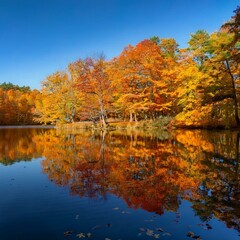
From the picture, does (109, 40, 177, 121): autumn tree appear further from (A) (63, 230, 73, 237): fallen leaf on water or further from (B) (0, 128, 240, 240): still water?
(A) (63, 230, 73, 237): fallen leaf on water

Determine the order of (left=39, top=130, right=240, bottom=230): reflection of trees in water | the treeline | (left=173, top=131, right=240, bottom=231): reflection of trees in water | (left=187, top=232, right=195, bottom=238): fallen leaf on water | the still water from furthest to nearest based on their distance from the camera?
the treeline < (left=39, top=130, right=240, bottom=230): reflection of trees in water < (left=173, top=131, right=240, bottom=231): reflection of trees in water < the still water < (left=187, top=232, right=195, bottom=238): fallen leaf on water

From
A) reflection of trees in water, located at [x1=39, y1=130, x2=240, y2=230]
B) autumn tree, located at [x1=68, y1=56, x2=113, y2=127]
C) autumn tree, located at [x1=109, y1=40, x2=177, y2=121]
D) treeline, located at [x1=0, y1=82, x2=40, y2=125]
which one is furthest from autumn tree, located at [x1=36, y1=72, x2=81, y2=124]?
reflection of trees in water, located at [x1=39, y1=130, x2=240, y2=230]

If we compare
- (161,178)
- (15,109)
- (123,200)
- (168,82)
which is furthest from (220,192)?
(15,109)

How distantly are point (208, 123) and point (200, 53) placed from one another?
1065 centimetres

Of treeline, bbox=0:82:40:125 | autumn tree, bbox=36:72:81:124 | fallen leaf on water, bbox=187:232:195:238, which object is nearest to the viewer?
fallen leaf on water, bbox=187:232:195:238

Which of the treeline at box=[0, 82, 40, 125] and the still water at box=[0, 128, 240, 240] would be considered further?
the treeline at box=[0, 82, 40, 125]

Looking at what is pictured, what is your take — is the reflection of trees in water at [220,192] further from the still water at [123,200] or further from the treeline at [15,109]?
the treeline at [15,109]

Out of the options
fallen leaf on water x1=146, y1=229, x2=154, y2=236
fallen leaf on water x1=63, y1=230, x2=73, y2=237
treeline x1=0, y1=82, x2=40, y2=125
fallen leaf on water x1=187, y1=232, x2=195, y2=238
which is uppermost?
treeline x1=0, y1=82, x2=40, y2=125

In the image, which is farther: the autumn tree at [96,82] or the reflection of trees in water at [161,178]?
the autumn tree at [96,82]

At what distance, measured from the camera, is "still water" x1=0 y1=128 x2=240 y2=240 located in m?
5.57

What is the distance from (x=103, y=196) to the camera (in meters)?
7.91

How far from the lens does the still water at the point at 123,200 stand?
219 inches

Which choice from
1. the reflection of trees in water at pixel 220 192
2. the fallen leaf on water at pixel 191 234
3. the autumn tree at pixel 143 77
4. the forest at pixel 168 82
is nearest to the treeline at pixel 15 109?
the forest at pixel 168 82

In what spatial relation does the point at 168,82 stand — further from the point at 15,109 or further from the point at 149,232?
the point at 15,109
